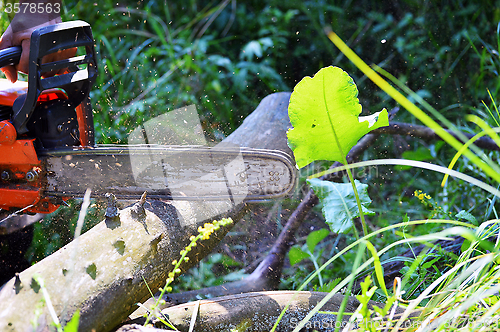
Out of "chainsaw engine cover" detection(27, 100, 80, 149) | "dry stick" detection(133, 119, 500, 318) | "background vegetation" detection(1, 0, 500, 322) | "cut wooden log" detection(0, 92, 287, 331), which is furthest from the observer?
"background vegetation" detection(1, 0, 500, 322)

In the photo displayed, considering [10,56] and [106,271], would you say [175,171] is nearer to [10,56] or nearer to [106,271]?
[106,271]

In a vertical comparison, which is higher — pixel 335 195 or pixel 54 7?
pixel 54 7

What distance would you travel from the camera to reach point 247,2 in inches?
175

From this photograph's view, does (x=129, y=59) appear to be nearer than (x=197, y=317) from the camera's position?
No

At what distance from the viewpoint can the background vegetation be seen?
3.12 meters

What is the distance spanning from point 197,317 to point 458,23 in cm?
382

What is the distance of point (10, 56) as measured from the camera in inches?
55.1

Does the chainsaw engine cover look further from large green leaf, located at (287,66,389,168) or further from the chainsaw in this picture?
large green leaf, located at (287,66,389,168)

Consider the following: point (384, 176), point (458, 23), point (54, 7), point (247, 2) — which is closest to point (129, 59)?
point (247, 2)

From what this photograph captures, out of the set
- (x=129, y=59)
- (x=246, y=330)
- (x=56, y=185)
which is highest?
(x=129, y=59)

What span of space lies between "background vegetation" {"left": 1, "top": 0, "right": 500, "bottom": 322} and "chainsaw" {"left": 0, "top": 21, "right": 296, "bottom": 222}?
1223 millimetres

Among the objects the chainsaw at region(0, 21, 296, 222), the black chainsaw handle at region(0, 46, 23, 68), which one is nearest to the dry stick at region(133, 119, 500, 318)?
the chainsaw at region(0, 21, 296, 222)

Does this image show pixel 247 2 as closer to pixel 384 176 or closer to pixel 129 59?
pixel 129 59

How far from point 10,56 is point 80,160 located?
0.48 meters
